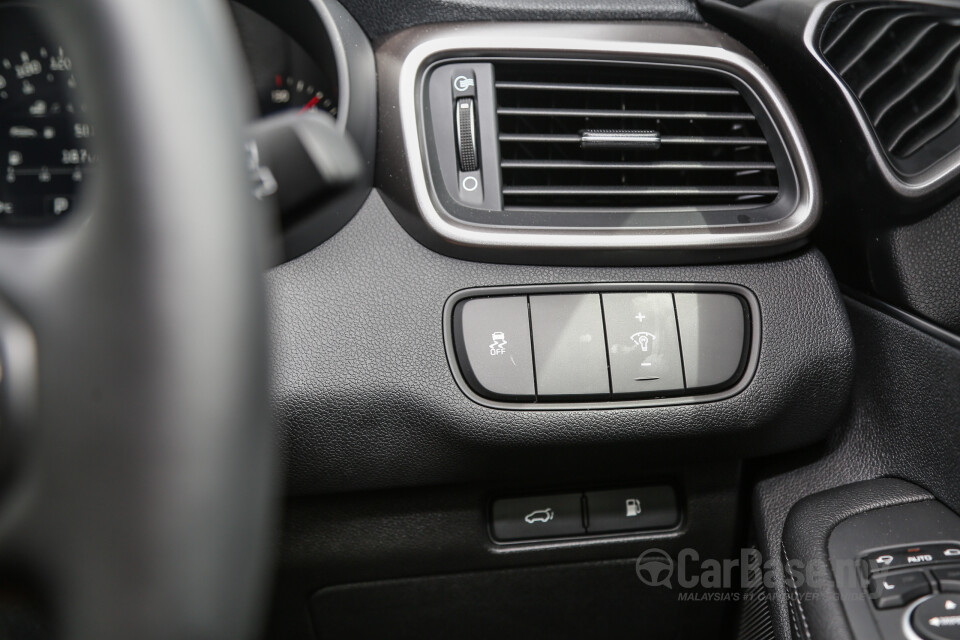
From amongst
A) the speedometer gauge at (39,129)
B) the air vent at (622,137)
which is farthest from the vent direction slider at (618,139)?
the speedometer gauge at (39,129)

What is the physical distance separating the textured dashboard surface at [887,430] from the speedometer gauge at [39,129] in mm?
899

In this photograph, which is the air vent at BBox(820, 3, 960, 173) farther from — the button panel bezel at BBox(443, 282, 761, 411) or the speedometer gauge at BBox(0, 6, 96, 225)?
the speedometer gauge at BBox(0, 6, 96, 225)

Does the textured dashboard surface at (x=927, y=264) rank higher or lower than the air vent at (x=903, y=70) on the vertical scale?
lower

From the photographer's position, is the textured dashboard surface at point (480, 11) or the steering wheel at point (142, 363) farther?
the textured dashboard surface at point (480, 11)

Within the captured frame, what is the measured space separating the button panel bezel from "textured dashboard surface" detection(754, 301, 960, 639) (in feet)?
0.59

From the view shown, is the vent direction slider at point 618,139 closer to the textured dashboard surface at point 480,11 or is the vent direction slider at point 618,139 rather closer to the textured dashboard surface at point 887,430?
the textured dashboard surface at point 480,11

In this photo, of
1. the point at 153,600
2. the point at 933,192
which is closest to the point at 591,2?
the point at 933,192

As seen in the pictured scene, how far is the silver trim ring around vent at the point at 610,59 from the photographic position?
3.05 feet

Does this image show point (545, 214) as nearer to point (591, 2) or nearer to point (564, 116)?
point (564, 116)

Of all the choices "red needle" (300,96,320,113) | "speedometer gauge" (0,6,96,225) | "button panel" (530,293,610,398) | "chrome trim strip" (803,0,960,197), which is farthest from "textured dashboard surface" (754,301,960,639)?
"speedometer gauge" (0,6,96,225)

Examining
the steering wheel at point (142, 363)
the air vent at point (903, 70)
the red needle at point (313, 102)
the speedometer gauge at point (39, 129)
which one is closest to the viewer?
the steering wheel at point (142, 363)

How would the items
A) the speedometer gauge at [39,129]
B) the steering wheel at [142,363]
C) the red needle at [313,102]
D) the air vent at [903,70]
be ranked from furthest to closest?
the red needle at [313,102]
the air vent at [903,70]
the speedometer gauge at [39,129]
the steering wheel at [142,363]

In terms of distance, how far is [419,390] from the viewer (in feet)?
3.03

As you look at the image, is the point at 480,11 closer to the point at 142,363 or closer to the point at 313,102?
the point at 313,102
